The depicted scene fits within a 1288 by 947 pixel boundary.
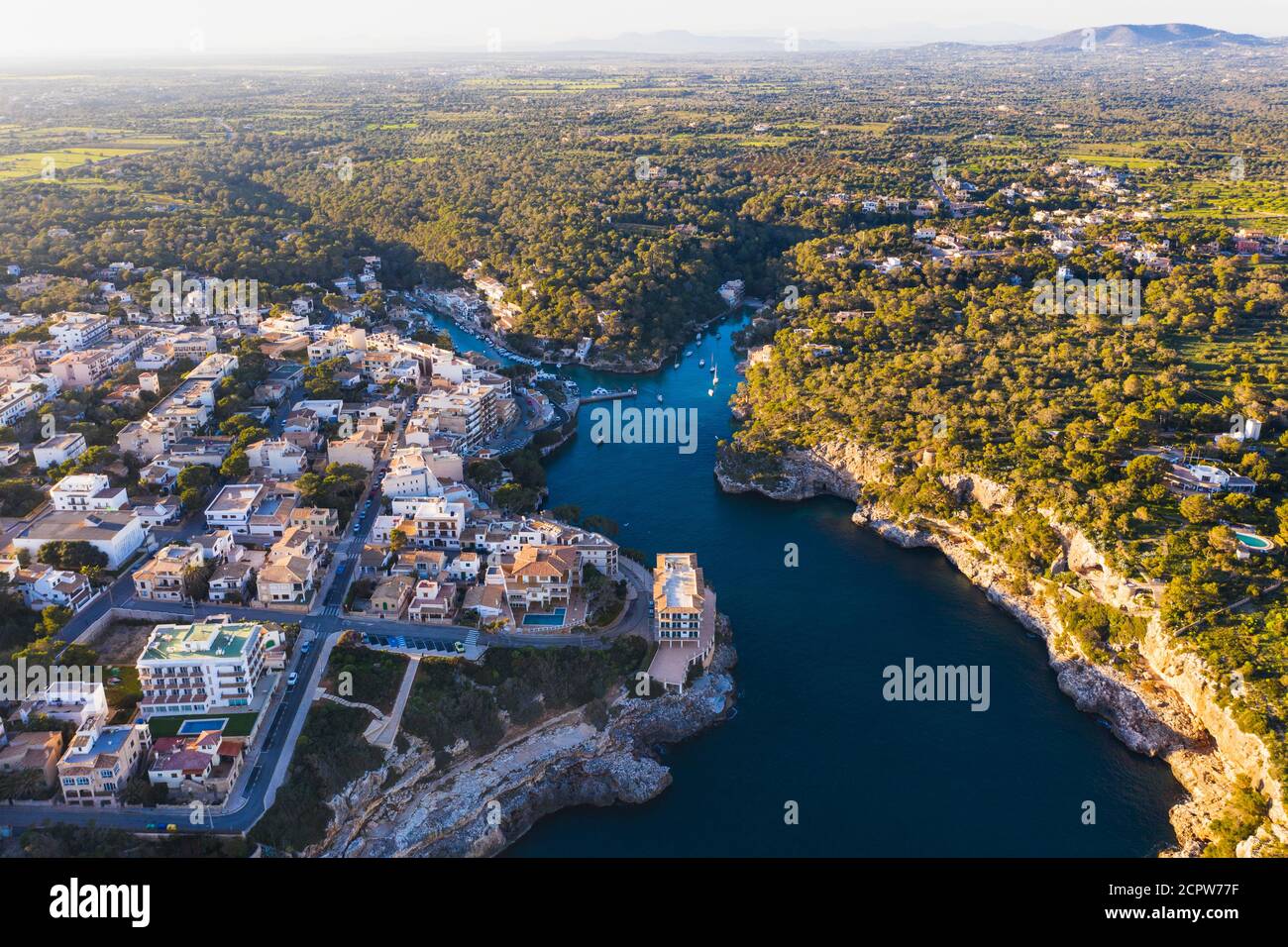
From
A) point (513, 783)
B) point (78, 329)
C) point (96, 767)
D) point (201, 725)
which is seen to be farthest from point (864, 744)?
point (78, 329)

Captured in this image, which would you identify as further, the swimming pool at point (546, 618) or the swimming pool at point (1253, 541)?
the swimming pool at point (1253, 541)

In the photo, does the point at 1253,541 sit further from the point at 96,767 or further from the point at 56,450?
the point at 56,450

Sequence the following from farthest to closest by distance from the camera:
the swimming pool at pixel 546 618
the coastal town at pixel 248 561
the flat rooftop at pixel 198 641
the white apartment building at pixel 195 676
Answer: the swimming pool at pixel 546 618 → the flat rooftop at pixel 198 641 → the white apartment building at pixel 195 676 → the coastal town at pixel 248 561

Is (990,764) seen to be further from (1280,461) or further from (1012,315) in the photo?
(1012,315)

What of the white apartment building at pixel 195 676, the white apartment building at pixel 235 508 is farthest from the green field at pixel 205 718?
the white apartment building at pixel 235 508

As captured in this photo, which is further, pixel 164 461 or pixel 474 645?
pixel 164 461

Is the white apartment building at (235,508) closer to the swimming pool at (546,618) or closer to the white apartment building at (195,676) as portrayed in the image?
the white apartment building at (195,676)

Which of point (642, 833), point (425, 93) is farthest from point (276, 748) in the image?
point (425, 93)
